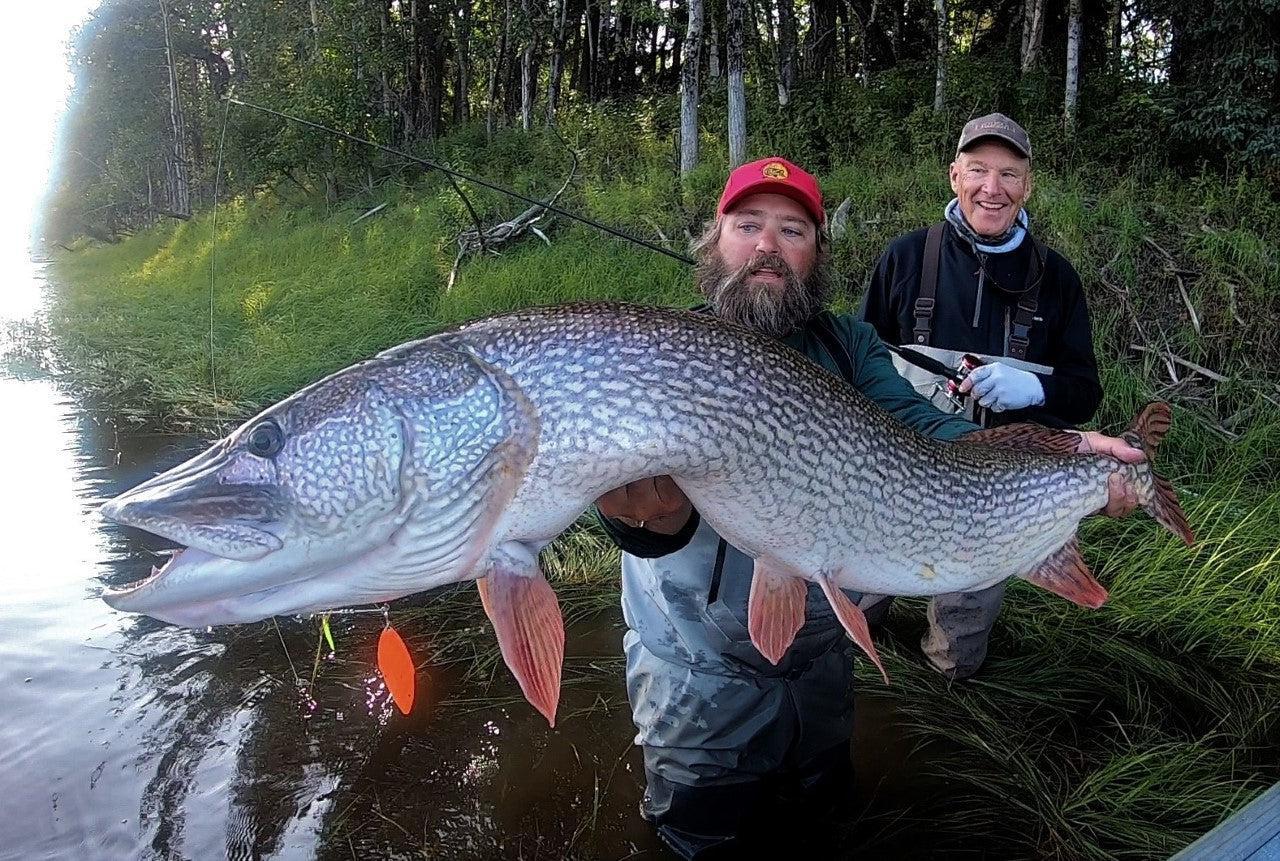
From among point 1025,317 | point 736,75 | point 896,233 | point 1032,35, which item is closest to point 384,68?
point 736,75

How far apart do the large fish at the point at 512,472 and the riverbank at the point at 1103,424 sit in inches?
61.0

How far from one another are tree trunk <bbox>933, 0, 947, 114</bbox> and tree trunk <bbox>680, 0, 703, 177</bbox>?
9.97 ft

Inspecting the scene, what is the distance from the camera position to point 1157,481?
7.07ft

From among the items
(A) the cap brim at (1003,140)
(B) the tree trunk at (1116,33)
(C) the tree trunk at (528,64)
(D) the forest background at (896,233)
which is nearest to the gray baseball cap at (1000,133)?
(A) the cap brim at (1003,140)

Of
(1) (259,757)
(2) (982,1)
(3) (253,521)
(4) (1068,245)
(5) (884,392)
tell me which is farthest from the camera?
(2) (982,1)

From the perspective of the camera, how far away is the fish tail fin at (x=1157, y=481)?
7.06 ft

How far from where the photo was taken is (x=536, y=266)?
7.96 meters

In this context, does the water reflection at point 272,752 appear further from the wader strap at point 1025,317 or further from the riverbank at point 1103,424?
the wader strap at point 1025,317

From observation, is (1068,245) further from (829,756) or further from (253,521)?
(253,521)

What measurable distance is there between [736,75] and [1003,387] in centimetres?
662

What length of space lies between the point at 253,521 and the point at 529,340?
59 cm

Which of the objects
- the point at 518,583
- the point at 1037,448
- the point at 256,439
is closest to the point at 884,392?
the point at 1037,448

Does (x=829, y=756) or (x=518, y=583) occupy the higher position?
(x=518, y=583)

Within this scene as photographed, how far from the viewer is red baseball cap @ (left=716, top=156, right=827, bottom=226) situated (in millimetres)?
2377
